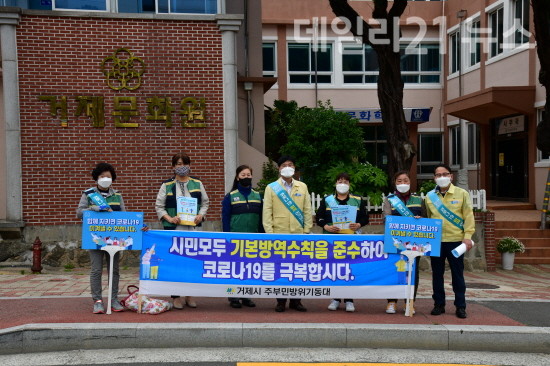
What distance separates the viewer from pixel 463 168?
24.0m

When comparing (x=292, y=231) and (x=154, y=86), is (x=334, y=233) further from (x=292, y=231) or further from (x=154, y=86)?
(x=154, y=86)

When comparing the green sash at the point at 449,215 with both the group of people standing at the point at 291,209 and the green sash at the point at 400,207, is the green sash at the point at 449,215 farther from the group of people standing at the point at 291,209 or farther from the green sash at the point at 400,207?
the green sash at the point at 400,207

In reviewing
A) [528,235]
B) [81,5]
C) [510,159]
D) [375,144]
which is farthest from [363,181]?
[375,144]

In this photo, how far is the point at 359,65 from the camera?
25.3 meters

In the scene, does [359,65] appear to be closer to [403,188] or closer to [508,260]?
[508,260]

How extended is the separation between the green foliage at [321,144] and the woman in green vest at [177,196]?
540 cm

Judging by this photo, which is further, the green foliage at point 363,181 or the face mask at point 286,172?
the green foliage at point 363,181

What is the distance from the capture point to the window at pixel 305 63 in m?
24.8

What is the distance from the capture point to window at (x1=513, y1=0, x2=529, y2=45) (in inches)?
747

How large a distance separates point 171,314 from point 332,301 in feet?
6.90

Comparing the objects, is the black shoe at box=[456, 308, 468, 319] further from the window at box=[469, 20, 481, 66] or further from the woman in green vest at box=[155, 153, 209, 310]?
the window at box=[469, 20, 481, 66]

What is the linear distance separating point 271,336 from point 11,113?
759cm

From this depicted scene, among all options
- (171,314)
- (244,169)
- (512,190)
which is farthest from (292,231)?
(512,190)

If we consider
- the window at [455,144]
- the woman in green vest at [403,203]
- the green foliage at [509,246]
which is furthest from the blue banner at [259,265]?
the window at [455,144]
